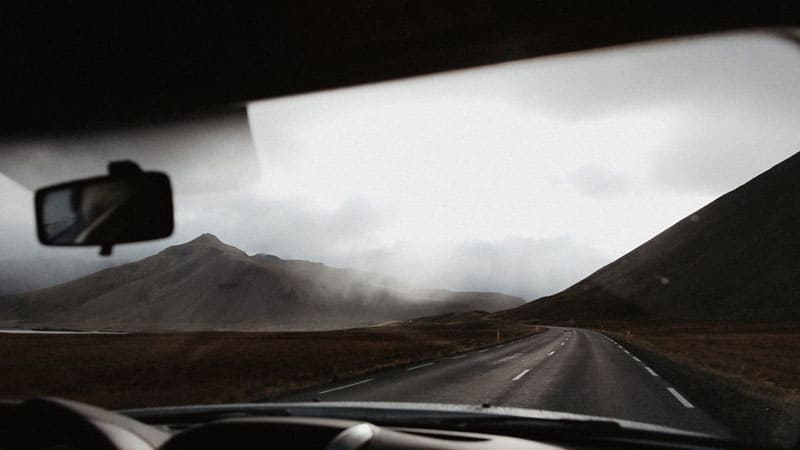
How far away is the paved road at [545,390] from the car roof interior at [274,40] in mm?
5378

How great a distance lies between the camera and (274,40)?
3.60m

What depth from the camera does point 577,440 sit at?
3.38 m

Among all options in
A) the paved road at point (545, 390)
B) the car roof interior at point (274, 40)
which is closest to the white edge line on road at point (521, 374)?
the paved road at point (545, 390)

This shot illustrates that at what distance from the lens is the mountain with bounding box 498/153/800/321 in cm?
12900

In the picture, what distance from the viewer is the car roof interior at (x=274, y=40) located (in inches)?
124

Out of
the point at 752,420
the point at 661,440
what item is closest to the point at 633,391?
the point at 752,420

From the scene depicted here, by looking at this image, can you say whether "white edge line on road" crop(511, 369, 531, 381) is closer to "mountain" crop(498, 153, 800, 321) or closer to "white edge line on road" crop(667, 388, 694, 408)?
"white edge line on road" crop(667, 388, 694, 408)

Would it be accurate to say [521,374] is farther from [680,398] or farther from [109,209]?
[109,209]

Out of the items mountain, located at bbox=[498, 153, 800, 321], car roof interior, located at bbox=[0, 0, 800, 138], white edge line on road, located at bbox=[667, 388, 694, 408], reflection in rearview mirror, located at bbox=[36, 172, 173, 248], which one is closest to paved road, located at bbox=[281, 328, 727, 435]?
white edge line on road, located at bbox=[667, 388, 694, 408]

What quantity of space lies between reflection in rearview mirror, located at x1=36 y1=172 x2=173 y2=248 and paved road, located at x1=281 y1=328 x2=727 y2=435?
251 inches

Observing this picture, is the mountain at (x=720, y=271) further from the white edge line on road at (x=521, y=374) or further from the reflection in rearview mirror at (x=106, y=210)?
the reflection in rearview mirror at (x=106, y=210)

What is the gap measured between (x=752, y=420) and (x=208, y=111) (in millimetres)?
7907

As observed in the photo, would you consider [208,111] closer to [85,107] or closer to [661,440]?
[85,107]

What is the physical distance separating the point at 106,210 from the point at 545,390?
9.32m
